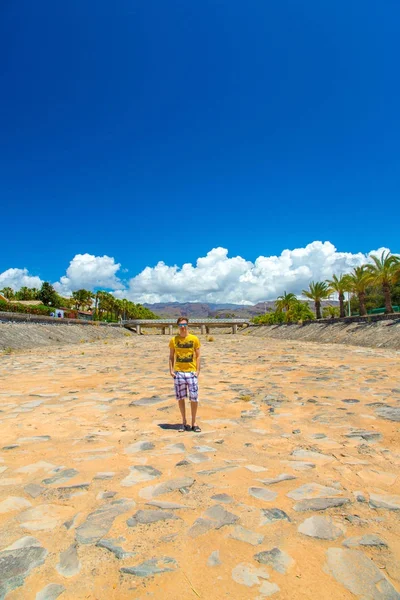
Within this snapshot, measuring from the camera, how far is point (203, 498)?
394cm

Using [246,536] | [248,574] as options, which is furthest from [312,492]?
[248,574]

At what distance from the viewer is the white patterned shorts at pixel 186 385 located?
6.58 m

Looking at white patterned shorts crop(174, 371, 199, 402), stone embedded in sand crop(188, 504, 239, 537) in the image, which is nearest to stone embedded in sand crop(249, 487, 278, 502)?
stone embedded in sand crop(188, 504, 239, 537)

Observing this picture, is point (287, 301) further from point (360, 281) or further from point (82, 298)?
point (82, 298)

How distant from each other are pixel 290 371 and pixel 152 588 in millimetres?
12209

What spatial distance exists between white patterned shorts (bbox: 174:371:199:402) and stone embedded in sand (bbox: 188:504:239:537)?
2.87 metres

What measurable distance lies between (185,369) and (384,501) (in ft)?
12.2

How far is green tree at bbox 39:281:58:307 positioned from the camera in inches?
3935

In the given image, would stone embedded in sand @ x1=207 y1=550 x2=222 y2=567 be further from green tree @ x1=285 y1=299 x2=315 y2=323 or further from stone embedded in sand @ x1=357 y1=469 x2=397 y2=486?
green tree @ x1=285 y1=299 x2=315 y2=323

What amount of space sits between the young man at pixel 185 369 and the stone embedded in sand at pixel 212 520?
2845 mm

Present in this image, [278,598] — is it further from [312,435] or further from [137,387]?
[137,387]

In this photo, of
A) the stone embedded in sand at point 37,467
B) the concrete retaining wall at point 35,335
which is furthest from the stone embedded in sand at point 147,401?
the concrete retaining wall at point 35,335

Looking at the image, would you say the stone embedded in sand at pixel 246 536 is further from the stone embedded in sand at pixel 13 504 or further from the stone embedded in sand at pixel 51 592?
the stone embedded in sand at pixel 13 504

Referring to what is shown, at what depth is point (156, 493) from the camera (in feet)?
13.4
